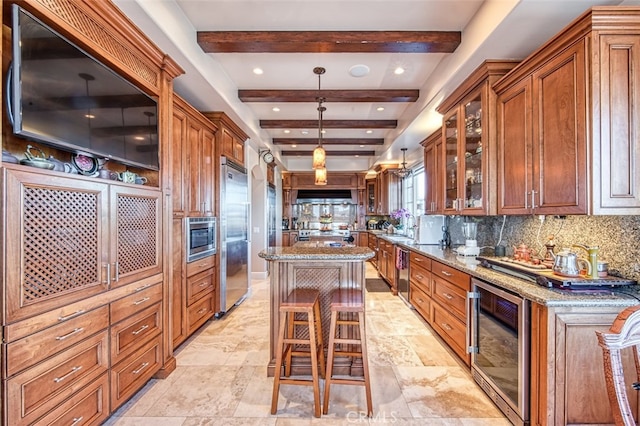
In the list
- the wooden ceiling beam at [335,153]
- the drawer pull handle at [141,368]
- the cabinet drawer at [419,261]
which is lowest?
the drawer pull handle at [141,368]

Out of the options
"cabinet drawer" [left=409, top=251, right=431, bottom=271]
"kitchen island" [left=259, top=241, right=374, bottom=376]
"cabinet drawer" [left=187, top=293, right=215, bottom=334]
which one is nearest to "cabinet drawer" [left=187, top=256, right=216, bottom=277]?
"cabinet drawer" [left=187, top=293, right=215, bottom=334]

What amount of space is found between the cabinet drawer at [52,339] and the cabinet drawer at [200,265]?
134 cm

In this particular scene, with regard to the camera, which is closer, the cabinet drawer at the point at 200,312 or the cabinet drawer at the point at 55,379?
the cabinet drawer at the point at 55,379

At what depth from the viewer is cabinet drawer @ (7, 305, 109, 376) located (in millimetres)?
1359

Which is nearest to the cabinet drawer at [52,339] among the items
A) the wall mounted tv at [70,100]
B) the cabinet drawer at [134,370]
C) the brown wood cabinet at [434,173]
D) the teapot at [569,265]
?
the cabinet drawer at [134,370]

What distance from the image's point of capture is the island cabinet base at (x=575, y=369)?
1.68 m

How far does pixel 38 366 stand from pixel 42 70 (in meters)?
1.50

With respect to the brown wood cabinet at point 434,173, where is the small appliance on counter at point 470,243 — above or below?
below

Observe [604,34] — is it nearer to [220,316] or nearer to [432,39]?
[432,39]

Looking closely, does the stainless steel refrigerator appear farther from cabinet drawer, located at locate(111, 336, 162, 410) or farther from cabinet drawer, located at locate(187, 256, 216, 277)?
cabinet drawer, located at locate(111, 336, 162, 410)

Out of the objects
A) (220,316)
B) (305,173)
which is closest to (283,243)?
(305,173)

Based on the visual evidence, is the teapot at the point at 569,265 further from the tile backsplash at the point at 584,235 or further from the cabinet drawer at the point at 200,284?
the cabinet drawer at the point at 200,284

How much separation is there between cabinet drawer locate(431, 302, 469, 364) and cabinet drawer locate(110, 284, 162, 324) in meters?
2.67

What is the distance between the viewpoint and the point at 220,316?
397 cm
